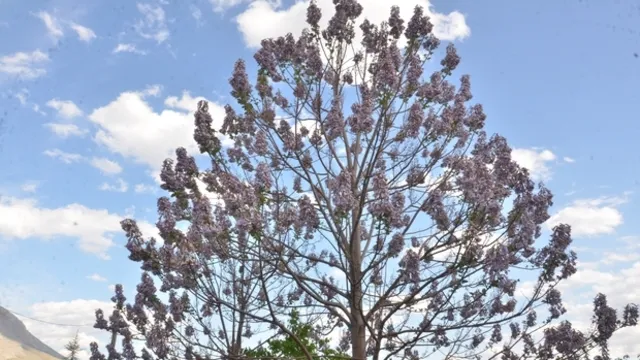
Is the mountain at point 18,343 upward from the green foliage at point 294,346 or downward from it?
upward

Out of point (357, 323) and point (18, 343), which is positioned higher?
point (18, 343)

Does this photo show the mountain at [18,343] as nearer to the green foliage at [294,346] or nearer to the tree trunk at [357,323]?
the green foliage at [294,346]

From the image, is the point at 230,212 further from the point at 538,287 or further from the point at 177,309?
the point at 538,287

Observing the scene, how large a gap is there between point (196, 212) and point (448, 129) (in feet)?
12.4

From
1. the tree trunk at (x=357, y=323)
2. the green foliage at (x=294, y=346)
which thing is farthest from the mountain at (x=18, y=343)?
the tree trunk at (x=357, y=323)

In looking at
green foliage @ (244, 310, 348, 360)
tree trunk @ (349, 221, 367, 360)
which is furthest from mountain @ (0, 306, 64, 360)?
tree trunk @ (349, 221, 367, 360)

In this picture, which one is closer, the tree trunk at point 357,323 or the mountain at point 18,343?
the tree trunk at point 357,323

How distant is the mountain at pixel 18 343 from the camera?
98.3 ft

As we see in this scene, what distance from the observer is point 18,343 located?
32.2 meters

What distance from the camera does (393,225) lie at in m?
6.36

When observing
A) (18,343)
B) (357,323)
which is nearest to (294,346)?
(357,323)

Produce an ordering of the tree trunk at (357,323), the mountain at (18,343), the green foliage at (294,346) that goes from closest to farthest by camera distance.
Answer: the tree trunk at (357,323), the green foliage at (294,346), the mountain at (18,343)

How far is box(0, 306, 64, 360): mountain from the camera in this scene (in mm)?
29953

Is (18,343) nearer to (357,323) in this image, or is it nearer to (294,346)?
(294,346)
